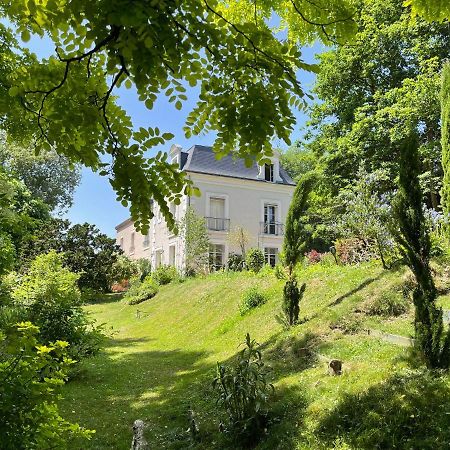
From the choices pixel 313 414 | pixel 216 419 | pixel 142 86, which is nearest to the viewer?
pixel 142 86

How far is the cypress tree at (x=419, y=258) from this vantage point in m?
4.29

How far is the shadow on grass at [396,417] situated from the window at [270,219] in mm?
22414

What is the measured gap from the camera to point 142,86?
6.37 ft

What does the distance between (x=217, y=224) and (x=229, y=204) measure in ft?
4.86

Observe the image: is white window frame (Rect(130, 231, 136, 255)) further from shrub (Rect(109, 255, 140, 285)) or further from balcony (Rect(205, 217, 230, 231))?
balcony (Rect(205, 217, 230, 231))

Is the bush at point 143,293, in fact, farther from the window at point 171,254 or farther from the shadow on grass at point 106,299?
the window at point 171,254

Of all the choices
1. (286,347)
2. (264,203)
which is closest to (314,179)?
(286,347)

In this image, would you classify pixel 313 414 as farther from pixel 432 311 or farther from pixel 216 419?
pixel 432 311

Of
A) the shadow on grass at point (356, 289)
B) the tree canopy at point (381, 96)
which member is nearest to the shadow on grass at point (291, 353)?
the shadow on grass at point (356, 289)

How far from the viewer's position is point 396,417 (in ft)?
11.6

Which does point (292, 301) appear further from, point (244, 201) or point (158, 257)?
point (158, 257)

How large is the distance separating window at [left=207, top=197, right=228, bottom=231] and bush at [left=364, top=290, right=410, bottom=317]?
1812cm

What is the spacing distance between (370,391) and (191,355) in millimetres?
5618

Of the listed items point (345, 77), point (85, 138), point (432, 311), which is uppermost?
point (345, 77)
